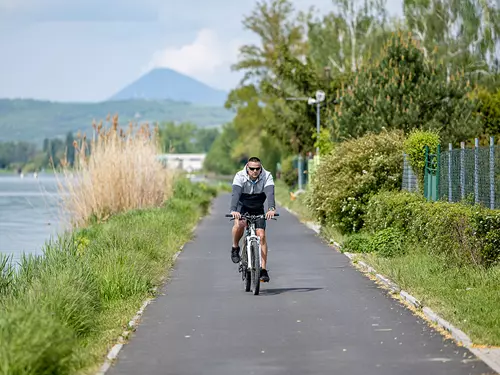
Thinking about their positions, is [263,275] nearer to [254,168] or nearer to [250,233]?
[250,233]

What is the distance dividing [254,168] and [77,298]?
4547mm

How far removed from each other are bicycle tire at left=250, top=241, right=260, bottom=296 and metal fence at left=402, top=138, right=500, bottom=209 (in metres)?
5.11

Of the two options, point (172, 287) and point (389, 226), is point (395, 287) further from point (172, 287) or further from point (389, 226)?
point (389, 226)

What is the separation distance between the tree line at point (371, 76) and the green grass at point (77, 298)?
41.0 ft

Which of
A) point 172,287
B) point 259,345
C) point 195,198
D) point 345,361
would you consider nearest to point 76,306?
point 259,345

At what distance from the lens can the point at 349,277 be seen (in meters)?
19.7

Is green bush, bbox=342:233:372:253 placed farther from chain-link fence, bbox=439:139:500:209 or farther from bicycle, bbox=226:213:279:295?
bicycle, bbox=226:213:279:295

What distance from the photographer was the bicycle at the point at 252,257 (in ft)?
54.8

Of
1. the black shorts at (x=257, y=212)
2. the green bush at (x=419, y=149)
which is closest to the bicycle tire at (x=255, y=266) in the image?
the black shorts at (x=257, y=212)

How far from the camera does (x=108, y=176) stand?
32.9m

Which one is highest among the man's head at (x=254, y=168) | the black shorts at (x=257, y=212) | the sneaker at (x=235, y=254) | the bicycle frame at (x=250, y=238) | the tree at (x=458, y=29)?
the tree at (x=458, y=29)

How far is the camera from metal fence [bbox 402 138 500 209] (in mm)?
19984

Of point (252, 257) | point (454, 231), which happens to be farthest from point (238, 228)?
point (454, 231)

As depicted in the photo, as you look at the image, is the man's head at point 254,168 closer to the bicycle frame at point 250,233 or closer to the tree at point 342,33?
the bicycle frame at point 250,233
